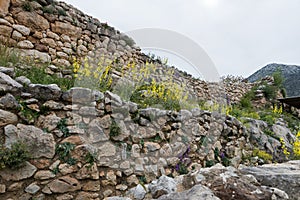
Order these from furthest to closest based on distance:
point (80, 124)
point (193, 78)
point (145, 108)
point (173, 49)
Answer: point (193, 78) → point (173, 49) → point (145, 108) → point (80, 124)

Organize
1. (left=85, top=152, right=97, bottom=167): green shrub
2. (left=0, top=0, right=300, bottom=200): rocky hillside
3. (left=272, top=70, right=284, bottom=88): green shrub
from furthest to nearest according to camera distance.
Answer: (left=272, top=70, right=284, bottom=88): green shrub
(left=85, top=152, right=97, bottom=167): green shrub
(left=0, top=0, right=300, bottom=200): rocky hillside

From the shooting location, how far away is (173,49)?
5.41 meters

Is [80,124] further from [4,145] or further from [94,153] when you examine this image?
[4,145]

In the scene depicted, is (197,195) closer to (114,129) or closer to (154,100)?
(114,129)

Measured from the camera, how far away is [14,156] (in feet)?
6.97

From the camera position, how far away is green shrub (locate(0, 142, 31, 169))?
2.08m

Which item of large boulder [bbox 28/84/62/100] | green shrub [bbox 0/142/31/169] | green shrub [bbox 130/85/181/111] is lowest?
green shrub [bbox 0/142/31/169]

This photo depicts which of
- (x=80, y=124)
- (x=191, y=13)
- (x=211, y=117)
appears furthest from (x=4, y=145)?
(x=191, y=13)

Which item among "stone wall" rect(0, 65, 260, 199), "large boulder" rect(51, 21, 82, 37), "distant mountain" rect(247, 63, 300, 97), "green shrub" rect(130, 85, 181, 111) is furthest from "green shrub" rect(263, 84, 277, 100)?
"large boulder" rect(51, 21, 82, 37)

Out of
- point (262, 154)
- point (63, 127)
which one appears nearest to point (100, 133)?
point (63, 127)

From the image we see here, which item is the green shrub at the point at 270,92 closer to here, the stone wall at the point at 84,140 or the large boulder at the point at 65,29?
the stone wall at the point at 84,140

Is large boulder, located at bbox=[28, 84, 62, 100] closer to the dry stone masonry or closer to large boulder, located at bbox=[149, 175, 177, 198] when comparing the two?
the dry stone masonry

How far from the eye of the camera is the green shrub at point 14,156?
208cm

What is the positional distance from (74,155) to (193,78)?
638 centimetres
